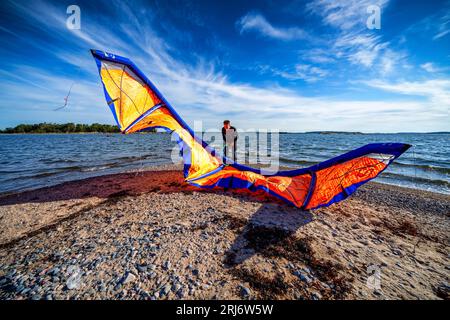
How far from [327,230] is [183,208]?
3.94m

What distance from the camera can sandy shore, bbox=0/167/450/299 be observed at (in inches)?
105

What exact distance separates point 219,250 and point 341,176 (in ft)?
13.9

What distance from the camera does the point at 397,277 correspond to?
2.96 meters

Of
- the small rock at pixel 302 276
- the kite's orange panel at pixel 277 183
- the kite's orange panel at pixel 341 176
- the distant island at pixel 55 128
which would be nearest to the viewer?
the small rock at pixel 302 276

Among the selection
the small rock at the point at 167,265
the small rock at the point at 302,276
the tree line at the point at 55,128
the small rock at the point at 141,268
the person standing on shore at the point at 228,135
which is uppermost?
the tree line at the point at 55,128

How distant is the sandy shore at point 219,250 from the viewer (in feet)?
8.72

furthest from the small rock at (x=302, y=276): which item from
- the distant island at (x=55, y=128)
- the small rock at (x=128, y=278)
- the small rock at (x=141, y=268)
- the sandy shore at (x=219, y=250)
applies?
the distant island at (x=55, y=128)

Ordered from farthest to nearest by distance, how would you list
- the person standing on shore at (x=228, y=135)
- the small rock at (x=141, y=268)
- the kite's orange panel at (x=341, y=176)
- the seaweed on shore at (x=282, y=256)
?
the person standing on shore at (x=228, y=135), the kite's orange panel at (x=341, y=176), the small rock at (x=141, y=268), the seaweed on shore at (x=282, y=256)

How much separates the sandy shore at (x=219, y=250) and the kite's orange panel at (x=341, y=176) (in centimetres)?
51

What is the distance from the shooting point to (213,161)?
843 centimetres

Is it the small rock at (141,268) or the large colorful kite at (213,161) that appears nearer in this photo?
the small rock at (141,268)

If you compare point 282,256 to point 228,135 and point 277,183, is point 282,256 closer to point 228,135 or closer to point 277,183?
point 277,183

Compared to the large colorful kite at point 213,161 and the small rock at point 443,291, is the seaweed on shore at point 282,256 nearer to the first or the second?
the small rock at point 443,291

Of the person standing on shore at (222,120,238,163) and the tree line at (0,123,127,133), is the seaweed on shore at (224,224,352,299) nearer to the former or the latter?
the person standing on shore at (222,120,238,163)
